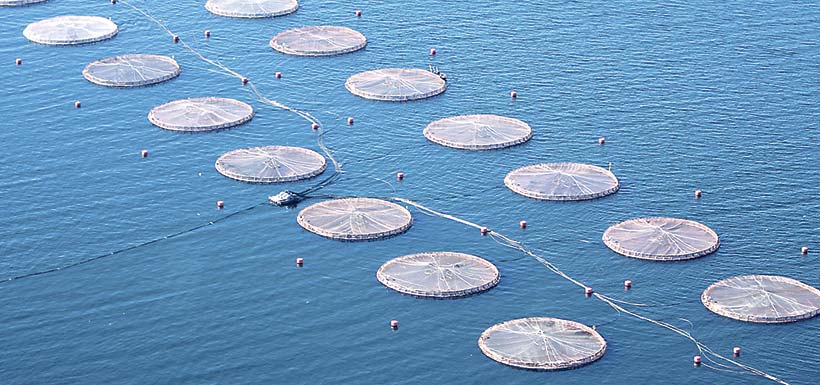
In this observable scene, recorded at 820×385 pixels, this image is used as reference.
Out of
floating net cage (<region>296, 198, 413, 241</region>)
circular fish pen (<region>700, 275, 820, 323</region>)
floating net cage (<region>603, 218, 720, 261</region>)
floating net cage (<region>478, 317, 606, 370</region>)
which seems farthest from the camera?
floating net cage (<region>296, 198, 413, 241</region>)

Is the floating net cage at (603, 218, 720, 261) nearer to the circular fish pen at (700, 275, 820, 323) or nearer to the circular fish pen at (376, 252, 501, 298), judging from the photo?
the circular fish pen at (700, 275, 820, 323)

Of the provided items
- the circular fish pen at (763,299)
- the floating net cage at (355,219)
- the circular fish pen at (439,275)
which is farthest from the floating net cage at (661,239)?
the floating net cage at (355,219)

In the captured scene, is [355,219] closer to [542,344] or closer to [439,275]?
[439,275]

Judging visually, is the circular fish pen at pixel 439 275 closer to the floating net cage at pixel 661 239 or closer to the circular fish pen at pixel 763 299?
the floating net cage at pixel 661 239

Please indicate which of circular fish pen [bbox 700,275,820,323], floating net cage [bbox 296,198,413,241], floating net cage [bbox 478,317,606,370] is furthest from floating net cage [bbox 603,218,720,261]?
floating net cage [bbox 296,198,413,241]

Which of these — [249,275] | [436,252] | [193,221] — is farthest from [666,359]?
[193,221]

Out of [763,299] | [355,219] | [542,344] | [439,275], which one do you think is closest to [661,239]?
[763,299]
